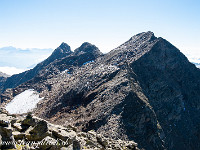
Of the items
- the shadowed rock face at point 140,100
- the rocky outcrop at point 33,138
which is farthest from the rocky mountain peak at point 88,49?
the rocky outcrop at point 33,138

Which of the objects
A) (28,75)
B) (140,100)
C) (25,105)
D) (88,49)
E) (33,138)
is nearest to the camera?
(33,138)

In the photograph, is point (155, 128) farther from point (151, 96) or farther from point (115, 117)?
point (151, 96)

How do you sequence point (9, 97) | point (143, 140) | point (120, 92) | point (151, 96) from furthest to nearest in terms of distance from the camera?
point (9, 97)
point (151, 96)
point (120, 92)
point (143, 140)

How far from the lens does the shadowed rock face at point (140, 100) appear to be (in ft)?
168

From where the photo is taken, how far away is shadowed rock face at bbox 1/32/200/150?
5122 centimetres

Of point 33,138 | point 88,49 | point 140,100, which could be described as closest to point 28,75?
point 88,49

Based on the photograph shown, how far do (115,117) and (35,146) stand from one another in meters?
33.4

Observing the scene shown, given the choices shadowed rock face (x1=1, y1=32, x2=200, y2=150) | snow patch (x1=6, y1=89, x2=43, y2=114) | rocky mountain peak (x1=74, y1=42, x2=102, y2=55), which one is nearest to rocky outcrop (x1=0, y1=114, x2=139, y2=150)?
shadowed rock face (x1=1, y1=32, x2=200, y2=150)

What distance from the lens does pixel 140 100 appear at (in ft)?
184

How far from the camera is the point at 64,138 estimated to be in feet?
73.4

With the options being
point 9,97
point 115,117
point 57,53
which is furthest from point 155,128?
point 57,53

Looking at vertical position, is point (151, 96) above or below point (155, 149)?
above

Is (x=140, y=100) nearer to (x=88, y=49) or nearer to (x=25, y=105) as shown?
(x=25, y=105)

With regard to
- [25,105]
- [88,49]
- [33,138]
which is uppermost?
[88,49]
